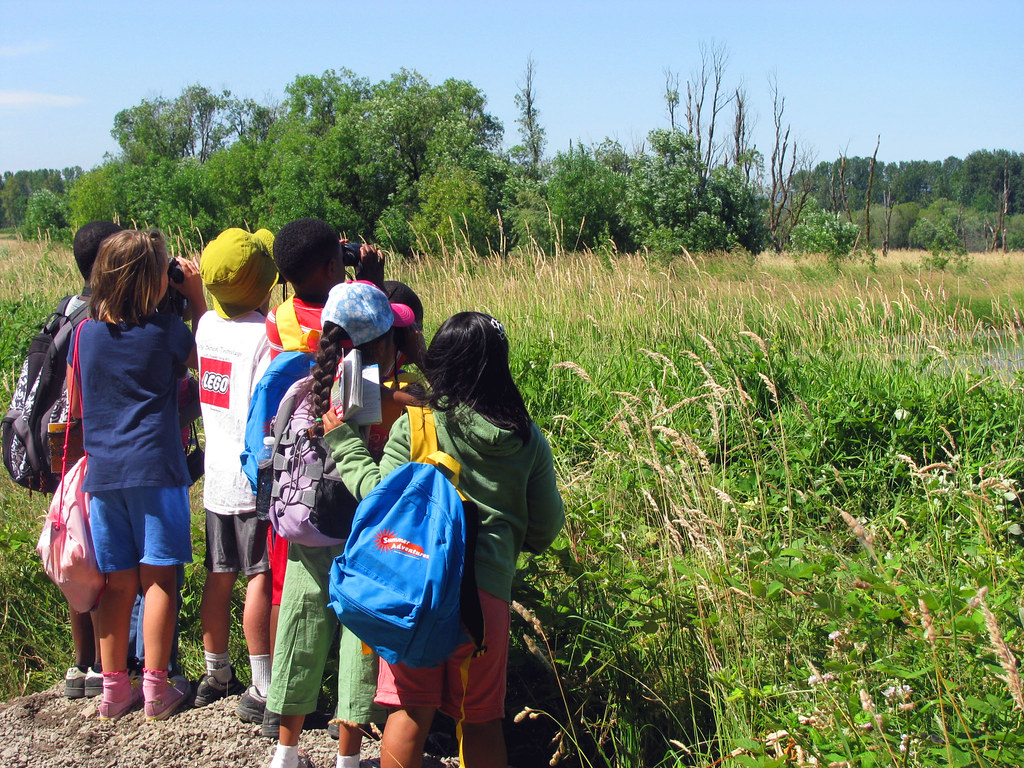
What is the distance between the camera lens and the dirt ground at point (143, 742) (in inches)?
97.1

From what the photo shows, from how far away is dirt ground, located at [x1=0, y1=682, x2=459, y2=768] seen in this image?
8.09 ft

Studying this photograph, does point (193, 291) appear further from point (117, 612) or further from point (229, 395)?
point (117, 612)

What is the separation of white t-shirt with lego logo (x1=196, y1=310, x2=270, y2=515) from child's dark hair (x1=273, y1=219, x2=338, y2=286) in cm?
29

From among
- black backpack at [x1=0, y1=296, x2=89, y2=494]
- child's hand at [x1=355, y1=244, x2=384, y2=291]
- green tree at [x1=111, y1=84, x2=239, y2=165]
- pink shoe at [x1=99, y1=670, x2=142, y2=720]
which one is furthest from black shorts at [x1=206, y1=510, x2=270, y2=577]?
green tree at [x1=111, y1=84, x2=239, y2=165]

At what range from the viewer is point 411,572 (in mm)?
1730

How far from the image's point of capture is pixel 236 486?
8.64 ft

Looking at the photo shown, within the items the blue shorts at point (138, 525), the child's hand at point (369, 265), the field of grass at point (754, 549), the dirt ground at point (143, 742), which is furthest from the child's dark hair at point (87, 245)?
the dirt ground at point (143, 742)

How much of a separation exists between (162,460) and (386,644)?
131 cm

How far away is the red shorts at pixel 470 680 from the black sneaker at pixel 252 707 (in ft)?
2.94

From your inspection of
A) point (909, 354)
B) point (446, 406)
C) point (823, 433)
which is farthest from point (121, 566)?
point (909, 354)

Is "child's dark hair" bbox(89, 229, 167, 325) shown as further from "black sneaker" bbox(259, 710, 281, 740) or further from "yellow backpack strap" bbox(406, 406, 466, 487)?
"black sneaker" bbox(259, 710, 281, 740)

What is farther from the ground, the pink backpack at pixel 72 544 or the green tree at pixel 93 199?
the green tree at pixel 93 199

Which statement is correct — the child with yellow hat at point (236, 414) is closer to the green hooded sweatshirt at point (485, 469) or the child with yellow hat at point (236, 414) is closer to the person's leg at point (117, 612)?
the person's leg at point (117, 612)

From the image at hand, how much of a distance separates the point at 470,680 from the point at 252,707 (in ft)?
3.66
